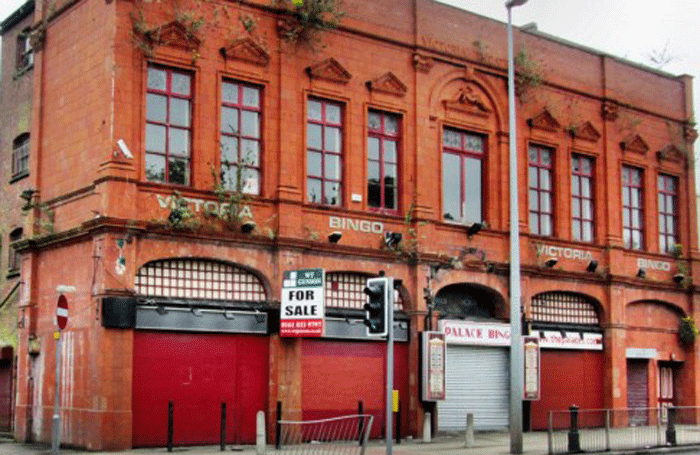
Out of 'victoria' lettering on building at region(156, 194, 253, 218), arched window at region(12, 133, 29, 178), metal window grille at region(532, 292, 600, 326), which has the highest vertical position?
arched window at region(12, 133, 29, 178)

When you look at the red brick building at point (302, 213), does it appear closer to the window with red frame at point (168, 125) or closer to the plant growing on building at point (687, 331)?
the window with red frame at point (168, 125)

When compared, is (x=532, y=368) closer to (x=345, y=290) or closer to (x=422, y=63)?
(x=345, y=290)

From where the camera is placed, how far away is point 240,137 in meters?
26.7

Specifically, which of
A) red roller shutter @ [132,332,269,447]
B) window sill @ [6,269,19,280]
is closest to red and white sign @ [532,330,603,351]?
red roller shutter @ [132,332,269,447]

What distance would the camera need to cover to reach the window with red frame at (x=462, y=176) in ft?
102

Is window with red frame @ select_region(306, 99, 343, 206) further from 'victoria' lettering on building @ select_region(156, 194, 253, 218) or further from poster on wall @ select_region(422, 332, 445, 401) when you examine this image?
poster on wall @ select_region(422, 332, 445, 401)

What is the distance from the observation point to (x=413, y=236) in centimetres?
2948

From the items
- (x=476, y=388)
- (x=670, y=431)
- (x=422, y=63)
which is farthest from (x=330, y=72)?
(x=670, y=431)

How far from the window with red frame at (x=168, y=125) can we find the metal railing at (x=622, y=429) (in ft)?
35.2

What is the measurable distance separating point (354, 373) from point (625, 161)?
1389 cm

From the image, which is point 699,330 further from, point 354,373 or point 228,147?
point 228,147

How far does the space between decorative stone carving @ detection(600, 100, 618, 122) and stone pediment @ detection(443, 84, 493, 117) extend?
17.5ft

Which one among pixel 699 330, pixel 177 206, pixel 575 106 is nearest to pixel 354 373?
pixel 177 206

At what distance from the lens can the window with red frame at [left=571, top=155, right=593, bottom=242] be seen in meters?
34.6
